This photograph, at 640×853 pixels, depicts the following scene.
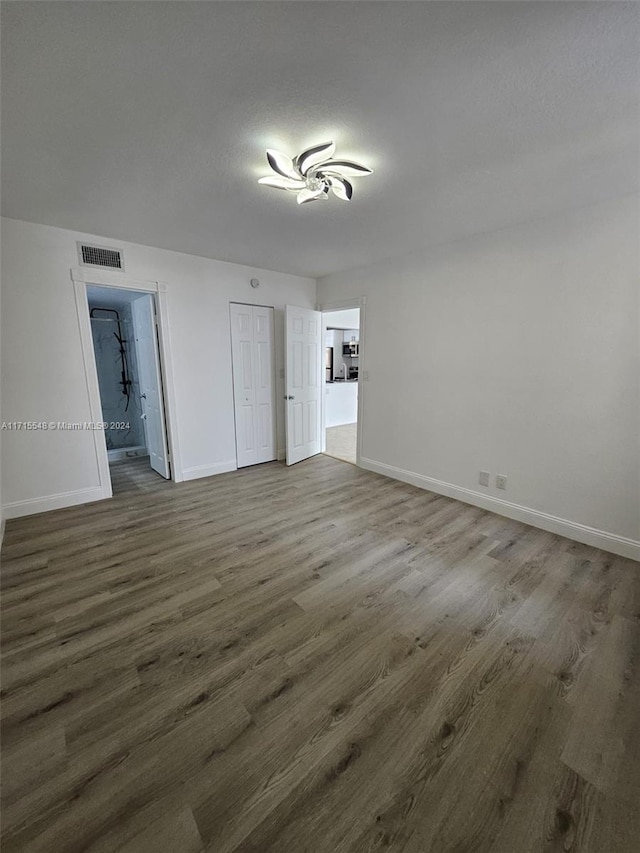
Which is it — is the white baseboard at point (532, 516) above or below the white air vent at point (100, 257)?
below

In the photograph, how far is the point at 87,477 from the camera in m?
3.42

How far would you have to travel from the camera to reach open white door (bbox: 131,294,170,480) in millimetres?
3821

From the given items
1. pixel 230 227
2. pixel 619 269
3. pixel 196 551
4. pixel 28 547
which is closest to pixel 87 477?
pixel 28 547

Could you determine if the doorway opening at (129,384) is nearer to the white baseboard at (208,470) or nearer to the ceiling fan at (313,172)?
the white baseboard at (208,470)

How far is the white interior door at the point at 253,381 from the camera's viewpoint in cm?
429

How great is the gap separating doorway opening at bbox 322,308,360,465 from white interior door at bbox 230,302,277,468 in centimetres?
115

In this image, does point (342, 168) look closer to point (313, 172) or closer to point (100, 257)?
point (313, 172)

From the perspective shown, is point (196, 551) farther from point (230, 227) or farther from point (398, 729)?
point (230, 227)

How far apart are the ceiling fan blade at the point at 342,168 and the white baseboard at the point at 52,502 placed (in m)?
3.52

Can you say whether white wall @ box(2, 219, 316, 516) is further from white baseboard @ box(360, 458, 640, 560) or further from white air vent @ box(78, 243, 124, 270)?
white baseboard @ box(360, 458, 640, 560)

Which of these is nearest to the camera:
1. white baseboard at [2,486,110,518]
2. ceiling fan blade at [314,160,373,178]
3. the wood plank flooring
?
the wood plank flooring

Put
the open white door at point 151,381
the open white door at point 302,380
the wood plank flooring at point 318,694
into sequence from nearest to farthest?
the wood plank flooring at point 318,694, the open white door at point 151,381, the open white door at point 302,380

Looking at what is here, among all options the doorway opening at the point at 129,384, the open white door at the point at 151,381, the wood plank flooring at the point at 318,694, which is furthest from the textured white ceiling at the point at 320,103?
the wood plank flooring at the point at 318,694

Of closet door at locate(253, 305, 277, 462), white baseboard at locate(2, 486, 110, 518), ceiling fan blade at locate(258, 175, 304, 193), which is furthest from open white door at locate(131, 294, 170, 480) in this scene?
ceiling fan blade at locate(258, 175, 304, 193)
